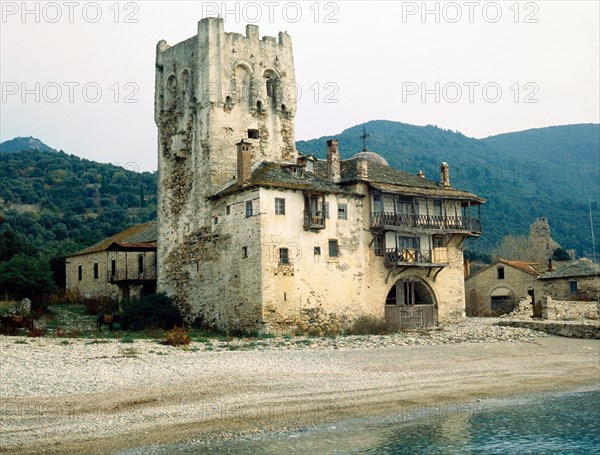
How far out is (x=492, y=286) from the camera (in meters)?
64.4

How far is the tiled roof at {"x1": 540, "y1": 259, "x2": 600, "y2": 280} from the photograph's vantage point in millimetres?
57594

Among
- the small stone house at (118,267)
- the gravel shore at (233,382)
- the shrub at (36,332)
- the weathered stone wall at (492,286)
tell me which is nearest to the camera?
the gravel shore at (233,382)

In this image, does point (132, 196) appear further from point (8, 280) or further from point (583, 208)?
point (583, 208)

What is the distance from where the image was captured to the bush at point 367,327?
42250mm

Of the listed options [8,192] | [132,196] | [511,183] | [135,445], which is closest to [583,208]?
[511,183]

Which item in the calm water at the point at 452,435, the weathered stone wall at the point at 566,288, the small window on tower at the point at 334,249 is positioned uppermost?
the small window on tower at the point at 334,249

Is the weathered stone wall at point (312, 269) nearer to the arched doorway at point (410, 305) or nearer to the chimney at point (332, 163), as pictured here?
the arched doorway at point (410, 305)

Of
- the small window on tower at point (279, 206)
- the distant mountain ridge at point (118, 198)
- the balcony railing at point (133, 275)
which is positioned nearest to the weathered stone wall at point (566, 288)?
the small window on tower at point (279, 206)

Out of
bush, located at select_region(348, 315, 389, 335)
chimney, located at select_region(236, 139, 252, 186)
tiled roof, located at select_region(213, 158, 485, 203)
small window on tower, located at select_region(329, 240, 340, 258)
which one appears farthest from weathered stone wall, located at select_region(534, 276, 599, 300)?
chimney, located at select_region(236, 139, 252, 186)

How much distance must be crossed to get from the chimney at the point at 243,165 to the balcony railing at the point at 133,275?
41.8ft

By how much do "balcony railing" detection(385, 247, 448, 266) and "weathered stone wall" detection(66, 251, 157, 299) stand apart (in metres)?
15.8

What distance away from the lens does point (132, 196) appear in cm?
9975

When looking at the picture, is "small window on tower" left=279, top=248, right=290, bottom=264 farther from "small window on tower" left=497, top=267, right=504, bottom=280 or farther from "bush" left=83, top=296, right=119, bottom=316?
"small window on tower" left=497, top=267, right=504, bottom=280

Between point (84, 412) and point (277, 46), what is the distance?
31.3 m
